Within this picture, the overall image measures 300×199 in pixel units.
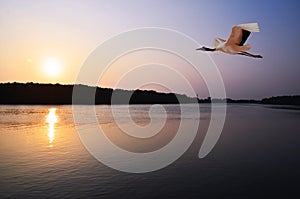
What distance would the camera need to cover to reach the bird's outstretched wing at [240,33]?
1168cm

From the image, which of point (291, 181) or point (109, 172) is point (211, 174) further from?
point (109, 172)

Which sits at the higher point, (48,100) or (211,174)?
(48,100)

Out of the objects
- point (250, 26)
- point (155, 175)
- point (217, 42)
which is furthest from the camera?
point (217, 42)

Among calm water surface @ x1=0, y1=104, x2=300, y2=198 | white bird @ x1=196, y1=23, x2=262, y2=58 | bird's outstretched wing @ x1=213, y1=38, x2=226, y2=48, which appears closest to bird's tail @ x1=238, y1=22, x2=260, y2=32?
white bird @ x1=196, y1=23, x2=262, y2=58

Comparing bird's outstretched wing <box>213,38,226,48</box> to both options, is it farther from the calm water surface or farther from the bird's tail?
the calm water surface

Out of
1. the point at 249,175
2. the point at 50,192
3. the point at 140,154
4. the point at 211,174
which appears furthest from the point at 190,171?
the point at 50,192

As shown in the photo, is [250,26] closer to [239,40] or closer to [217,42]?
[239,40]

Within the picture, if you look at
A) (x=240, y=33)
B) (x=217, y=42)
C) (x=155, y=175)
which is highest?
(x=217, y=42)

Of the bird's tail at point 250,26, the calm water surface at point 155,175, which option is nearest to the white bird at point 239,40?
the bird's tail at point 250,26

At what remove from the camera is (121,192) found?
10.7 m

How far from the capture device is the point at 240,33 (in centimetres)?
1241

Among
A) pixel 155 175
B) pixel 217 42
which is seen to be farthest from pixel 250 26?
pixel 155 175

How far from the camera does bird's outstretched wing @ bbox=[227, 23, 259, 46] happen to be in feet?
38.3

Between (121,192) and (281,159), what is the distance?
11466 millimetres
